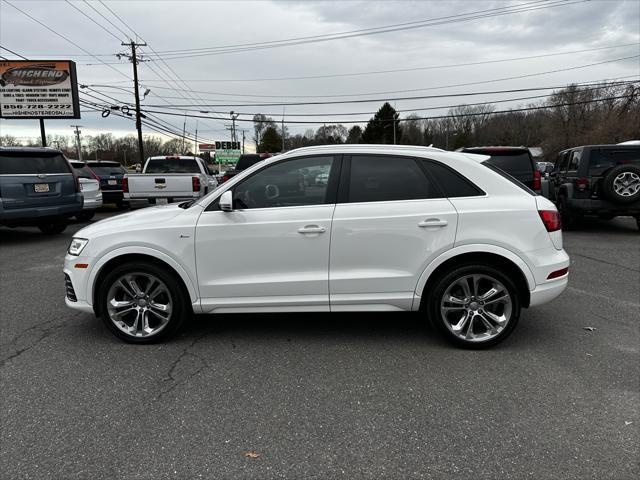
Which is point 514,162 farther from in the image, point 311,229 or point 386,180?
point 311,229

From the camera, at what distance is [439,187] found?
12.7 feet

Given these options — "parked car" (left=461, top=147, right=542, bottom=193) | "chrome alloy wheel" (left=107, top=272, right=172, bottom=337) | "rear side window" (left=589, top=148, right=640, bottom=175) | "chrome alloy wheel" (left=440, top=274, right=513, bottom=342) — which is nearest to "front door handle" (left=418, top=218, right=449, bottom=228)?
"chrome alloy wheel" (left=440, top=274, right=513, bottom=342)

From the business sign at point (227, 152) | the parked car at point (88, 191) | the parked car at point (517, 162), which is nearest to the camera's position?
the parked car at point (517, 162)

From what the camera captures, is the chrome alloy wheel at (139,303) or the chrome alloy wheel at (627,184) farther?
the chrome alloy wheel at (627,184)

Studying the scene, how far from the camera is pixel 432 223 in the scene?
3.74 metres

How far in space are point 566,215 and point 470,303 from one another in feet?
26.2

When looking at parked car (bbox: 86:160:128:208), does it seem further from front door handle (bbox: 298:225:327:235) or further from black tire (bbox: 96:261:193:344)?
front door handle (bbox: 298:225:327:235)

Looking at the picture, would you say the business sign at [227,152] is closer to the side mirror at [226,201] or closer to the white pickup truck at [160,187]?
the white pickup truck at [160,187]

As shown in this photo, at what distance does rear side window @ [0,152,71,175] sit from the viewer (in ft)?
28.1

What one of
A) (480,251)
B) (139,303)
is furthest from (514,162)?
(139,303)

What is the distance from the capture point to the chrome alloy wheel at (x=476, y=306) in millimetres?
3818

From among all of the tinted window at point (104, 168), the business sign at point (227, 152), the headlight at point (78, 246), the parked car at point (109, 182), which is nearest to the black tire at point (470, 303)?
the headlight at point (78, 246)

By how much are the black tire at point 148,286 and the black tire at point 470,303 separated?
216 centimetres

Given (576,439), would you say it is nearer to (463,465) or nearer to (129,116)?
(463,465)
